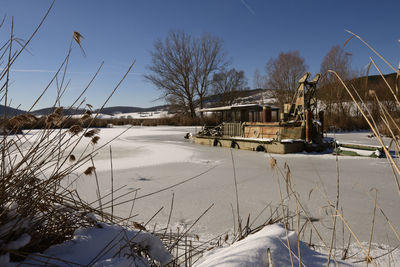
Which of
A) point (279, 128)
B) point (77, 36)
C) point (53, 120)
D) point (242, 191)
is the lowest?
point (242, 191)

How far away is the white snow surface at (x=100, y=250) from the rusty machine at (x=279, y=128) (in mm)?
5864

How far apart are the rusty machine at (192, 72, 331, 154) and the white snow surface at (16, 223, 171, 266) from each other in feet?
19.2

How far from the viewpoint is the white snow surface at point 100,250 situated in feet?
3.36

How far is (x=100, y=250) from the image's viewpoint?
1141 mm

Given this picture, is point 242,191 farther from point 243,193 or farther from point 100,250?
Answer: point 100,250

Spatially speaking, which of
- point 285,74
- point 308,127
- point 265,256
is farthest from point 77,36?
point 285,74

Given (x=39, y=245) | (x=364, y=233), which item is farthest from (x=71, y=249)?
(x=364, y=233)

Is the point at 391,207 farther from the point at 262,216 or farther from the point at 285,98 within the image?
the point at 285,98

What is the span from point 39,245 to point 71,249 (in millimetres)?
150

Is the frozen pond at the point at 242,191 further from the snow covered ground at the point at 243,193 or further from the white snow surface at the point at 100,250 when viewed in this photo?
the white snow surface at the point at 100,250

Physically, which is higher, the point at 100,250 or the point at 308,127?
the point at 308,127

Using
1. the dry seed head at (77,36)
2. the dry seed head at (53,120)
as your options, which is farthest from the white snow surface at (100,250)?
the dry seed head at (77,36)

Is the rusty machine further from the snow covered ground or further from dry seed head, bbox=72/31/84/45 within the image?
dry seed head, bbox=72/31/84/45

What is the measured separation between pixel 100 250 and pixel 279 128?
900 centimetres
